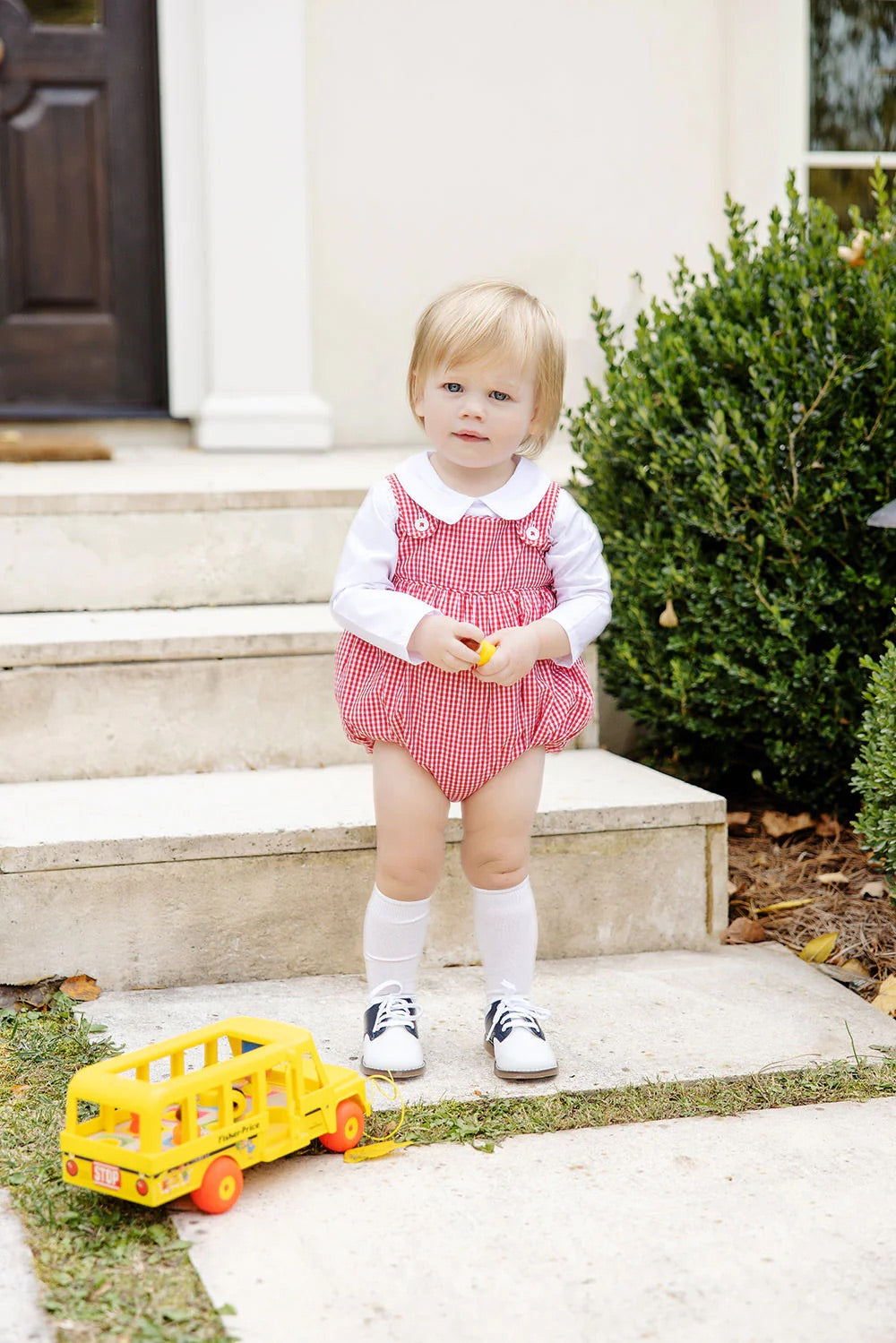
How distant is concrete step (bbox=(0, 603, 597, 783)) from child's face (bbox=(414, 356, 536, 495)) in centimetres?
97

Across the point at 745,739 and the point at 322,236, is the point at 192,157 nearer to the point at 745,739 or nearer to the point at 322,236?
the point at 322,236

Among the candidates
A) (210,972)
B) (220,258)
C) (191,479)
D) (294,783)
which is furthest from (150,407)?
(210,972)

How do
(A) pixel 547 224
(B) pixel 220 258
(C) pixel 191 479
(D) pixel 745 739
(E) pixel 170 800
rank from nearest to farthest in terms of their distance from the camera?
(E) pixel 170 800
(D) pixel 745 739
(C) pixel 191 479
(B) pixel 220 258
(A) pixel 547 224

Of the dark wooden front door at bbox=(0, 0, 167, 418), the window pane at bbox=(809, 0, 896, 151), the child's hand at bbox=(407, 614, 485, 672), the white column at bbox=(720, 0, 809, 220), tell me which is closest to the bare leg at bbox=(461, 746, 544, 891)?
the child's hand at bbox=(407, 614, 485, 672)

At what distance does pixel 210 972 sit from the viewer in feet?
8.48

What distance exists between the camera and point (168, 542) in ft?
11.4

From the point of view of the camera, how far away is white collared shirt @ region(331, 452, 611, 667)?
213cm

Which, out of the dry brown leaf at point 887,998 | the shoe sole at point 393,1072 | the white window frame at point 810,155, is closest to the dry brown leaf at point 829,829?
the dry brown leaf at point 887,998

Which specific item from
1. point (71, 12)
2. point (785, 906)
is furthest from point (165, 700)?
point (71, 12)

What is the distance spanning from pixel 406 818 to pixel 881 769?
2.90ft

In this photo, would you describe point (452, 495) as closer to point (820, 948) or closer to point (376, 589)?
point (376, 589)

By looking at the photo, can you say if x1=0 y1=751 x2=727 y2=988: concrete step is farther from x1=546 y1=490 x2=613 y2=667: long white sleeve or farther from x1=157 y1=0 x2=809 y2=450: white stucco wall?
x1=157 y1=0 x2=809 y2=450: white stucco wall

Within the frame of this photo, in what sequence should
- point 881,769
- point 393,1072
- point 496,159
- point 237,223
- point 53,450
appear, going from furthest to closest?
point 496,159 < point 237,223 < point 53,450 < point 881,769 < point 393,1072

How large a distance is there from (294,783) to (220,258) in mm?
2269
